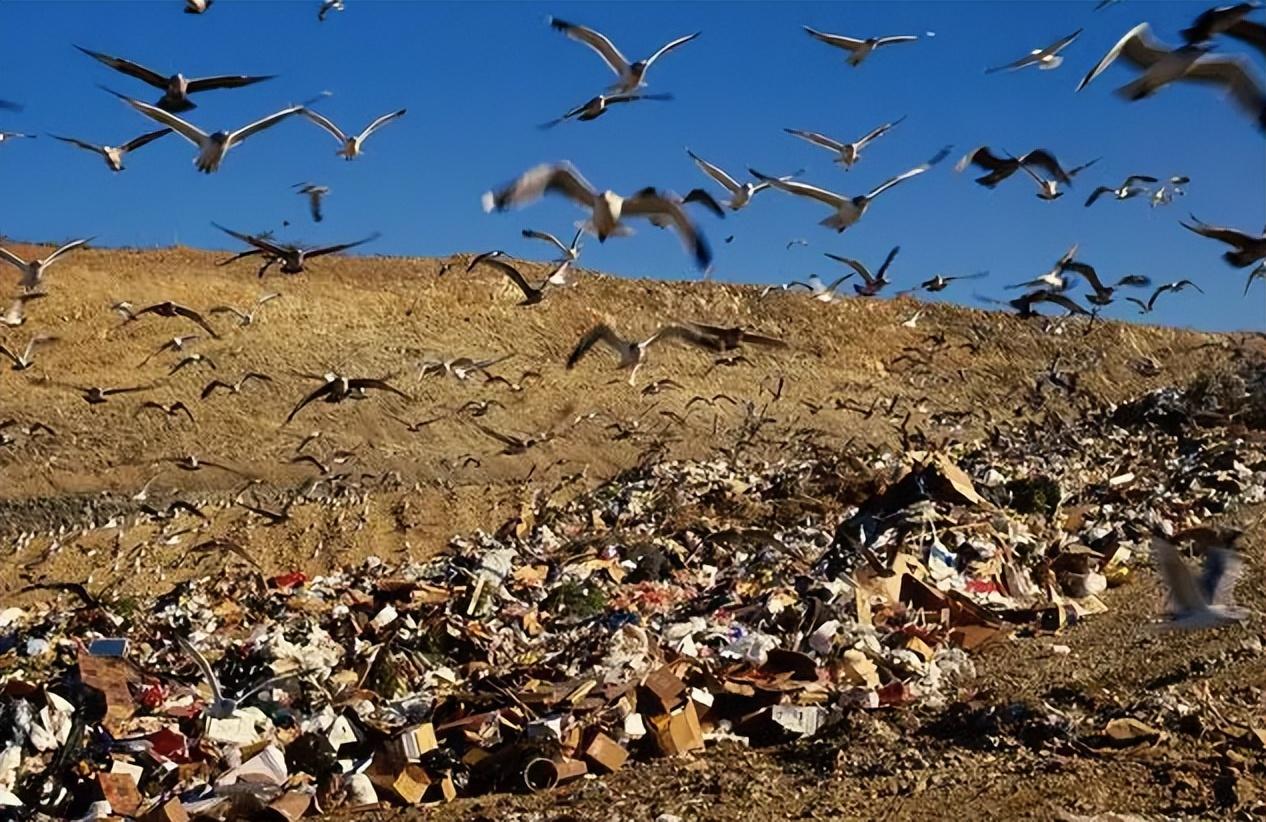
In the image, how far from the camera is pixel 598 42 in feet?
27.9

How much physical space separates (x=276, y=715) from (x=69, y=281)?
22.5 m

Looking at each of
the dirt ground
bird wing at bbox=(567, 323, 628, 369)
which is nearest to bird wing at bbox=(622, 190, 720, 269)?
bird wing at bbox=(567, 323, 628, 369)

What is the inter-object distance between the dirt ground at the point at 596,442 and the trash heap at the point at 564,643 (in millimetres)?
335

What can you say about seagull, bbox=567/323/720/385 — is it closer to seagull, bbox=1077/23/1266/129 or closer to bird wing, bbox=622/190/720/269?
bird wing, bbox=622/190/720/269

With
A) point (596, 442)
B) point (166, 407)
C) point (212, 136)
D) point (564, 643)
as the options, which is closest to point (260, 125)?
point (212, 136)

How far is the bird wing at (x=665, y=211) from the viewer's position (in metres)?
7.27

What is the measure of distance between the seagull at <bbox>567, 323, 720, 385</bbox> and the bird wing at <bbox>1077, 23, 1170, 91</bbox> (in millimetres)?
2175

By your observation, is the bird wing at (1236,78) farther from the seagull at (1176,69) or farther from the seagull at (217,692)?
the seagull at (217,692)

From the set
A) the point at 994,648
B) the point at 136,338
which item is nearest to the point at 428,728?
the point at 994,648

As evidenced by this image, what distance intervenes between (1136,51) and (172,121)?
557cm

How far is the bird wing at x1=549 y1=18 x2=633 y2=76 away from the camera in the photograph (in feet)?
27.8

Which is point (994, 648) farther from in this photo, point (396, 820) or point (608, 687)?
point (396, 820)

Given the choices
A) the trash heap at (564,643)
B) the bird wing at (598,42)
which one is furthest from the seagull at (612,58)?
the trash heap at (564,643)

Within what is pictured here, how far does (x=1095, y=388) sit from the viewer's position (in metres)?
30.5
